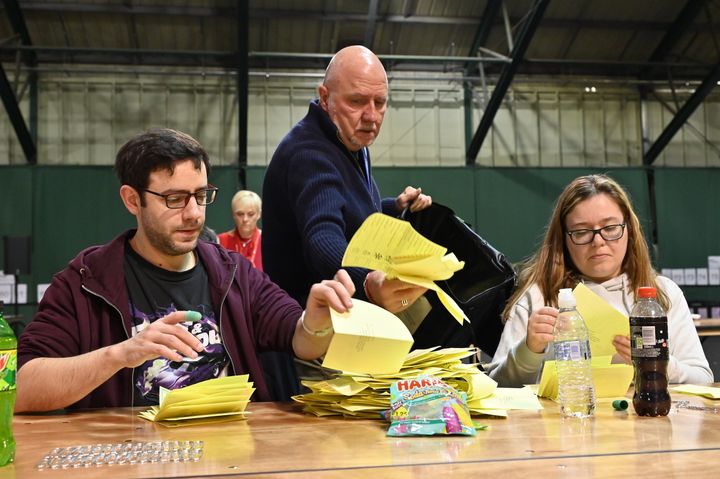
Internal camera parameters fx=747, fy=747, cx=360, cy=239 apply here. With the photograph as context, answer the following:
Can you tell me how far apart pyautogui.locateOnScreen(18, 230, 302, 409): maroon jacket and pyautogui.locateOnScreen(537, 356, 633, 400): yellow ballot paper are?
0.63 metres

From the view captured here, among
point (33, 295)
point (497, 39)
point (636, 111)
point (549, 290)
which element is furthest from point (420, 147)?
point (549, 290)

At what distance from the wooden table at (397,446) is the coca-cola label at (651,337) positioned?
122 mm

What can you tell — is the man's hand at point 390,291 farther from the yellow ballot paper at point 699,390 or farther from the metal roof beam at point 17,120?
the metal roof beam at point 17,120

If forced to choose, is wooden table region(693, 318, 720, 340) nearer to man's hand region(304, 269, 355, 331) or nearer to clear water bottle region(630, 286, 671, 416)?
clear water bottle region(630, 286, 671, 416)

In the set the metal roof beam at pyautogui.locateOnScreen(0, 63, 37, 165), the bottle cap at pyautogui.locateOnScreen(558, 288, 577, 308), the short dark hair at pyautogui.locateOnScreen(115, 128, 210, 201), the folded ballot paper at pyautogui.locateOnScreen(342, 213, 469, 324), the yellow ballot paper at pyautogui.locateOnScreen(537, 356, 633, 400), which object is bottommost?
the yellow ballot paper at pyautogui.locateOnScreen(537, 356, 633, 400)

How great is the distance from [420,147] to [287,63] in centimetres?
204

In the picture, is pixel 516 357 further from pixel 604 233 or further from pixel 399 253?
pixel 399 253

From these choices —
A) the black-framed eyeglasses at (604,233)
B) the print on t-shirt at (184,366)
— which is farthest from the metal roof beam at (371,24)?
the print on t-shirt at (184,366)

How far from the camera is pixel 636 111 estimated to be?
1030cm

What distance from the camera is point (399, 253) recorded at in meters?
1.39

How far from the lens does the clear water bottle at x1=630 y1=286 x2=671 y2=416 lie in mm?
1419

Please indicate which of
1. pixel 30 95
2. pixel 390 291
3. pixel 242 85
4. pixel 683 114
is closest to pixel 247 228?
pixel 242 85

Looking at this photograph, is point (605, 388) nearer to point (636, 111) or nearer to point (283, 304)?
point (283, 304)

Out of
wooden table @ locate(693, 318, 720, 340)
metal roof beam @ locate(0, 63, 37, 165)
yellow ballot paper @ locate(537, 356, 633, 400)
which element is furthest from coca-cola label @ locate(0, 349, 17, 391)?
metal roof beam @ locate(0, 63, 37, 165)
